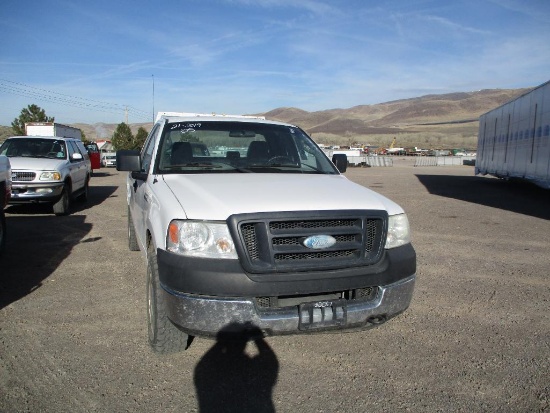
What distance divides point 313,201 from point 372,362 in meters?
1.34

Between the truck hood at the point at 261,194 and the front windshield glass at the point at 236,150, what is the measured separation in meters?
0.31

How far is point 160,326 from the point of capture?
3.29 meters

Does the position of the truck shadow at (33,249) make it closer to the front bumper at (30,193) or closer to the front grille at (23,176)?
the front bumper at (30,193)

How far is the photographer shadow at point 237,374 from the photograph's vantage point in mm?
2900

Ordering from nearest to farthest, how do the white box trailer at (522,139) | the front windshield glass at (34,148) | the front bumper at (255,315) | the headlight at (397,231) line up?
the front bumper at (255,315), the headlight at (397,231), the front windshield glass at (34,148), the white box trailer at (522,139)

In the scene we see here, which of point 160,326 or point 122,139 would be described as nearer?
point 160,326

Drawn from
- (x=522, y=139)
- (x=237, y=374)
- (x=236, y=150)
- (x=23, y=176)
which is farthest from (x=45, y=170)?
(x=522, y=139)

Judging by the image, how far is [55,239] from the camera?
750 centimetres

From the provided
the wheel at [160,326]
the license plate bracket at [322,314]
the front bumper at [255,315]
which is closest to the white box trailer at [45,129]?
the wheel at [160,326]

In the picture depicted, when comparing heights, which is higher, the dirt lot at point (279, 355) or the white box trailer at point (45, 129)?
the white box trailer at point (45, 129)

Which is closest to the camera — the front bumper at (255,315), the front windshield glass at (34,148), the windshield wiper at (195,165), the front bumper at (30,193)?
the front bumper at (255,315)

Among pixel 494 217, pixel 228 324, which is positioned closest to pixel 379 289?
pixel 228 324

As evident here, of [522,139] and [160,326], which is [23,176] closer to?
[160,326]

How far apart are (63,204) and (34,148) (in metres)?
1.87
